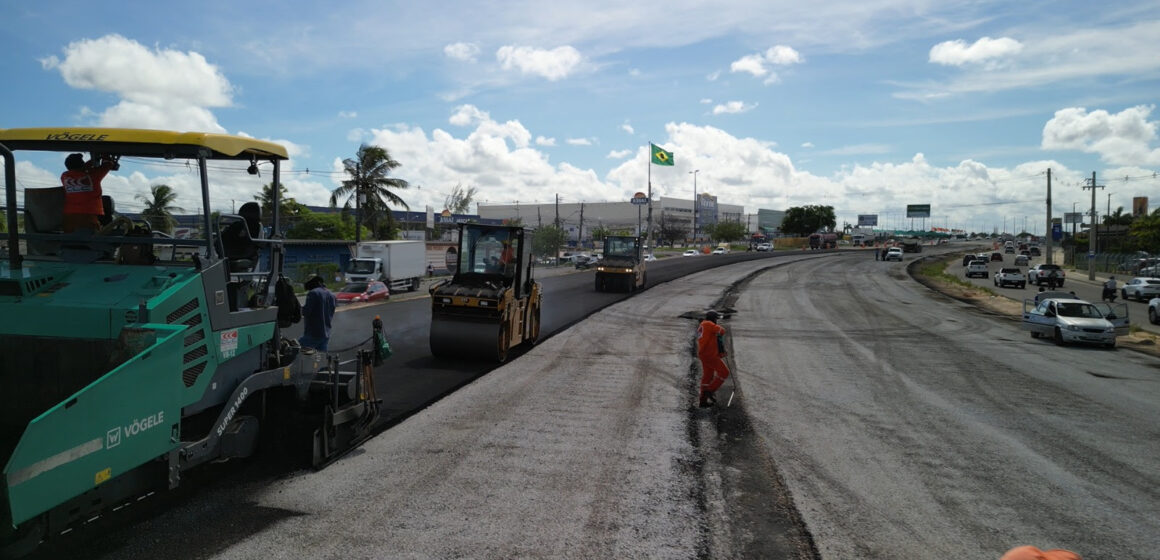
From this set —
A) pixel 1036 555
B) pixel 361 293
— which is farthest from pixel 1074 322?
pixel 361 293

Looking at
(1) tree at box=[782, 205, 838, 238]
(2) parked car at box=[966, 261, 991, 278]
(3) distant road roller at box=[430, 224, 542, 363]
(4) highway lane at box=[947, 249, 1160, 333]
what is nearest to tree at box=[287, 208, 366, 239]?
(3) distant road roller at box=[430, 224, 542, 363]

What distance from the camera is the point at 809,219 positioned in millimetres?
137250

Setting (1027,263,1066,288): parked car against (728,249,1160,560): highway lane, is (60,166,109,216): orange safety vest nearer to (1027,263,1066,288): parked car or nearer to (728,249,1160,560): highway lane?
(728,249,1160,560): highway lane

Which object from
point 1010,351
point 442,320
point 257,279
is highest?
point 257,279

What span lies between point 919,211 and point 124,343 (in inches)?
6647

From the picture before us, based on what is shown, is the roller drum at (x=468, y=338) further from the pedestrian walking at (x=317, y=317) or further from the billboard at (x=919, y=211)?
the billboard at (x=919, y=211)

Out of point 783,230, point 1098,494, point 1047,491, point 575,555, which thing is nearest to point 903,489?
point 1047,491

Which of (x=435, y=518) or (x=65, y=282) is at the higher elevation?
(x=65, y=282)

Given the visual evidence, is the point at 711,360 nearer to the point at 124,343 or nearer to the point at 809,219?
the point at 124,343

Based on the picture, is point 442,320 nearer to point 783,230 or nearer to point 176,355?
point 176,355

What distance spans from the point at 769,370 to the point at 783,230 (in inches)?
5345

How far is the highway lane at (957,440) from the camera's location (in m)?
→ 6.18

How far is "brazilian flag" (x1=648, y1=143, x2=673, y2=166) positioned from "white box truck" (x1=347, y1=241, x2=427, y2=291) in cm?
3461

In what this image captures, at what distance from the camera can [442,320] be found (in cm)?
1353
